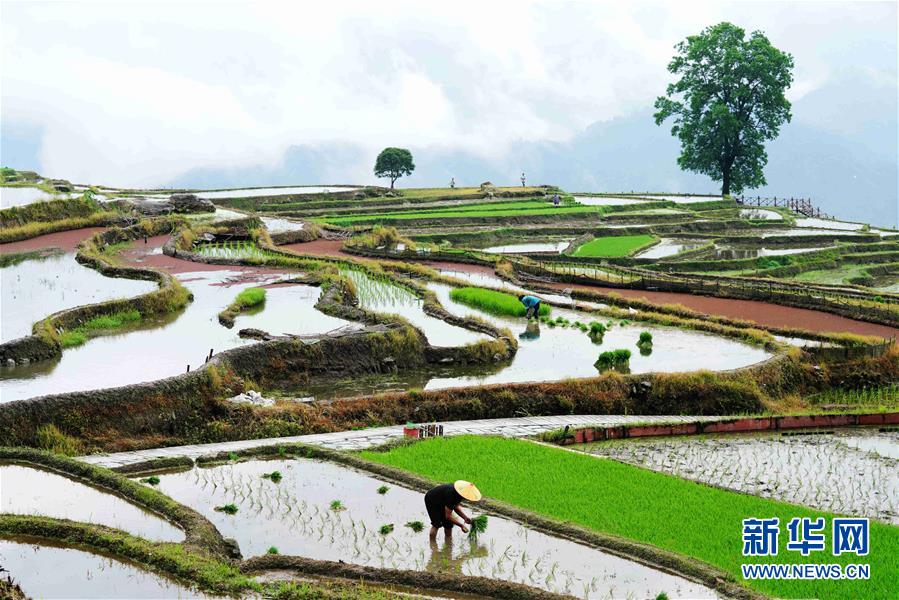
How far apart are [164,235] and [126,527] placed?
73.0 feet

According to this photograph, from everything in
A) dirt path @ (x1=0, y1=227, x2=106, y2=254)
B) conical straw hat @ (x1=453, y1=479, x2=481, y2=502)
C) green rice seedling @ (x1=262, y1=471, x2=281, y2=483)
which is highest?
dirt path @ (x1=0, y1=227, x2=106, y2=254)

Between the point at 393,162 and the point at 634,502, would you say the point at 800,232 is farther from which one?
the point at 634,502

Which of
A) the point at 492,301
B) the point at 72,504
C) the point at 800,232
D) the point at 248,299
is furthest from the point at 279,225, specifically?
the point at 72,504

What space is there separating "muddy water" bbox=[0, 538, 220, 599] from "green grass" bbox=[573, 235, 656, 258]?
24.3m

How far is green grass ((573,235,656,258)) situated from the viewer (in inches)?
Result: 1296

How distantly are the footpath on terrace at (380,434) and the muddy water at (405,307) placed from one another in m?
3.08

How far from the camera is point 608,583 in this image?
28.6 ft

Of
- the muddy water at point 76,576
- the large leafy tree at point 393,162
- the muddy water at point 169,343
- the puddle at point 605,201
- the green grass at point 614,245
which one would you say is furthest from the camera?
the large leafy tree at point 393,162

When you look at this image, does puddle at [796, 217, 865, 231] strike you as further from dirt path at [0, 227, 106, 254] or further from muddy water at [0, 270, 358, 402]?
muddy water at [0, 270, 358, 402]

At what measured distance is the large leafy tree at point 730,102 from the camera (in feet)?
168

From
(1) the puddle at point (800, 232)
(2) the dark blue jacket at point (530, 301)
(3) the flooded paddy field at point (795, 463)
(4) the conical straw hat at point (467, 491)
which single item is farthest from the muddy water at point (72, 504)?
(1) the puddle at point (800, 232)

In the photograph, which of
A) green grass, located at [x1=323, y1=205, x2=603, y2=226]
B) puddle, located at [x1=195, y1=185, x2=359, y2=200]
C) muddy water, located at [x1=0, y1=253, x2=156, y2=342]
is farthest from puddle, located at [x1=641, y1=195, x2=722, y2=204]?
muddy water, located at [x1=0, y1=253, x2=156, y2=342]

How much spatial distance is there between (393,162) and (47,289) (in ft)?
140

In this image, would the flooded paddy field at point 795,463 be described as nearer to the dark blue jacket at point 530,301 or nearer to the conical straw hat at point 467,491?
the conical straw hat at point 467,491
